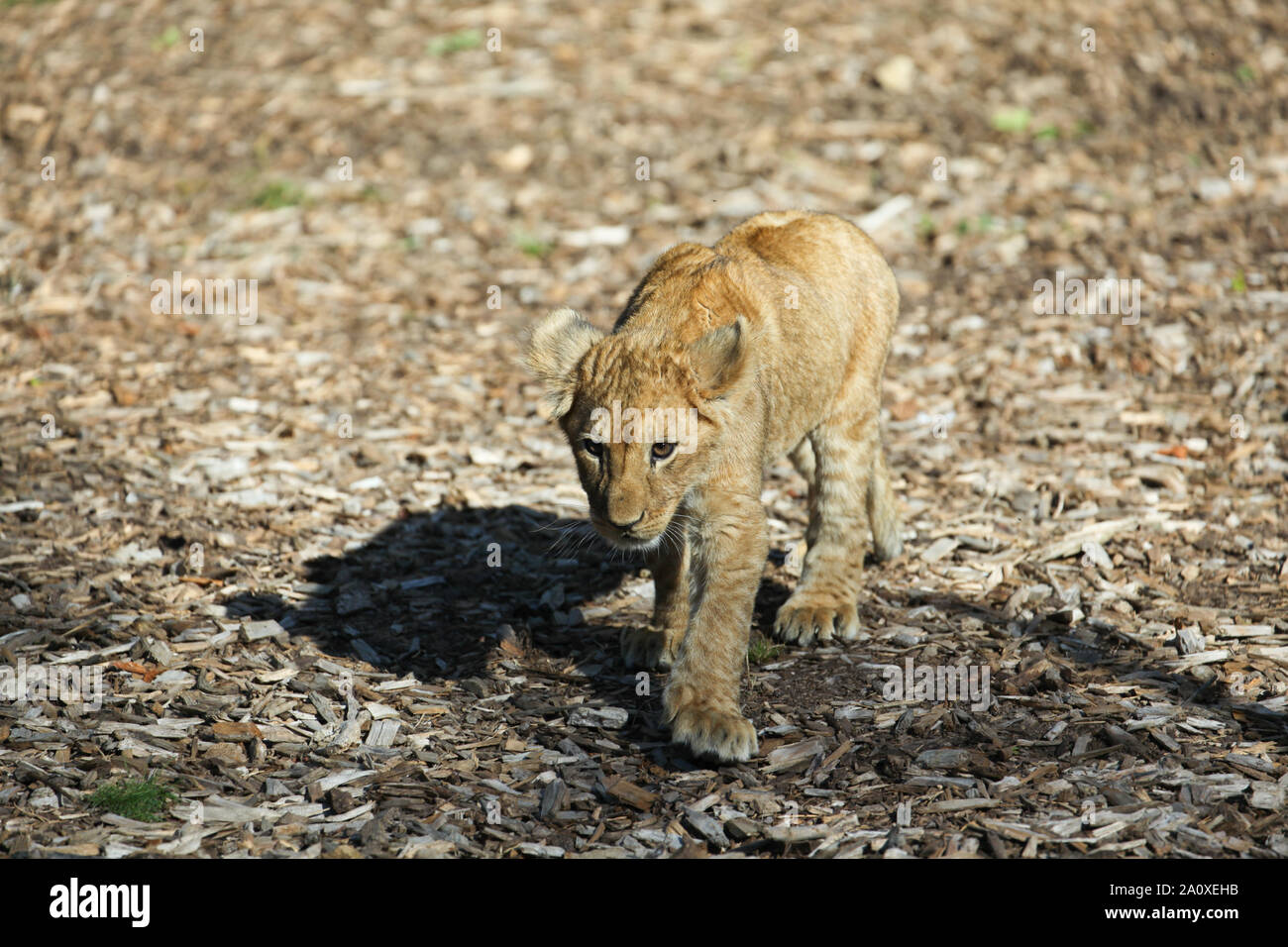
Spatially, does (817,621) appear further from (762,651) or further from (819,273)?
(819,273)

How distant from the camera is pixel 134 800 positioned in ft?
14.1

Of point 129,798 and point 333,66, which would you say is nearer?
point 129,798

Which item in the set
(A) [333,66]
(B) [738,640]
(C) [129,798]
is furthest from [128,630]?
Result: (A) [333,66]

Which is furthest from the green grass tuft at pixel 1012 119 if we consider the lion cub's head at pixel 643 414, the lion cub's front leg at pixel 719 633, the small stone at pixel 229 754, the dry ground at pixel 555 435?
the small stone at pixel 229 754

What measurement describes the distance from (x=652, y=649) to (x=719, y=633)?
863mm

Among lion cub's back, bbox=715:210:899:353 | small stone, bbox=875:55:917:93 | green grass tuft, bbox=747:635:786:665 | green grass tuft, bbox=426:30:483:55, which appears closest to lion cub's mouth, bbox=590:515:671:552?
green grass tuft, bbox=747:635:786:665

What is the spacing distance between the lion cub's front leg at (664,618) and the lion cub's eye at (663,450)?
87cm

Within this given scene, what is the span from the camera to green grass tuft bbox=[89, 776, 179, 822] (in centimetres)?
428

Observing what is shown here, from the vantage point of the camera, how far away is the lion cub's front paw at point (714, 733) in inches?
183

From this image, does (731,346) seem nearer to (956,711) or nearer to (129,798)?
(956,711)

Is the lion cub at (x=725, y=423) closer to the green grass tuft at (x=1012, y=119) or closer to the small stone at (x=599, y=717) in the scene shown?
the small stone at (x=599, y=717)

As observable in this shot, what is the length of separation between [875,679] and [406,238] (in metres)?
6.79

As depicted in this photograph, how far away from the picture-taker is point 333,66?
482 inches

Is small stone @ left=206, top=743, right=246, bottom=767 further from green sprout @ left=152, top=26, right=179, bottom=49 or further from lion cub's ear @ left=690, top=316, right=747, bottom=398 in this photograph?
green sprout @ left=152, top=26, right=179, bottom=49
